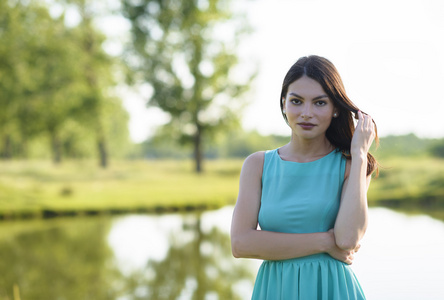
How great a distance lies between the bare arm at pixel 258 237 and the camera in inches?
82.0

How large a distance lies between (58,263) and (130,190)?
42.9 feet

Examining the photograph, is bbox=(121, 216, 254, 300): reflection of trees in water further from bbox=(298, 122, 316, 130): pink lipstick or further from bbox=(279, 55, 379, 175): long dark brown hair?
bbox=(298, 122, 316, 130): pink lipstick

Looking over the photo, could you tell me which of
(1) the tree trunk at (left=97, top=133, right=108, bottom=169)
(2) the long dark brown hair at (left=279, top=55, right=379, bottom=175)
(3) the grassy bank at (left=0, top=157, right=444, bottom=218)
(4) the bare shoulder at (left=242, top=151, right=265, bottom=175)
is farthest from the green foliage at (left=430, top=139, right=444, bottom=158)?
(4) the bare shoulder at (left=242, top=151, right=265, bottom=175)

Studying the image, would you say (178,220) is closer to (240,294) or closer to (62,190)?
(62,190)

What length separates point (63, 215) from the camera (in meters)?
20.0

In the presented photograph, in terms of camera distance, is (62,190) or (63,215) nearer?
(63,215)

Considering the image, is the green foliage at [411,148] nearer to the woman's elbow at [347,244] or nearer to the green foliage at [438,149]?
the green foliage at [438,149]

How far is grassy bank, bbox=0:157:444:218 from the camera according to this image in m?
20.7

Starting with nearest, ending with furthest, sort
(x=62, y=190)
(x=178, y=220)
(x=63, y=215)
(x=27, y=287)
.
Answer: (x=27, y=287)
(x=178, y=220)
(x=63, y=215)
(x=62, y=190)

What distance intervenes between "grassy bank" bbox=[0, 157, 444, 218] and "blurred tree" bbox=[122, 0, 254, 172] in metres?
4.03

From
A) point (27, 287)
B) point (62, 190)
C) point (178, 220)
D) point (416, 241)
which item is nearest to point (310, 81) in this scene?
point (27, 287)

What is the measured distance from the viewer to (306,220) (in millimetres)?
2123

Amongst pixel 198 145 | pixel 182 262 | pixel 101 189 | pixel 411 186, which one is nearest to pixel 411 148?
pixel 411 186

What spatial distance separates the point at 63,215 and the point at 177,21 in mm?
16323
